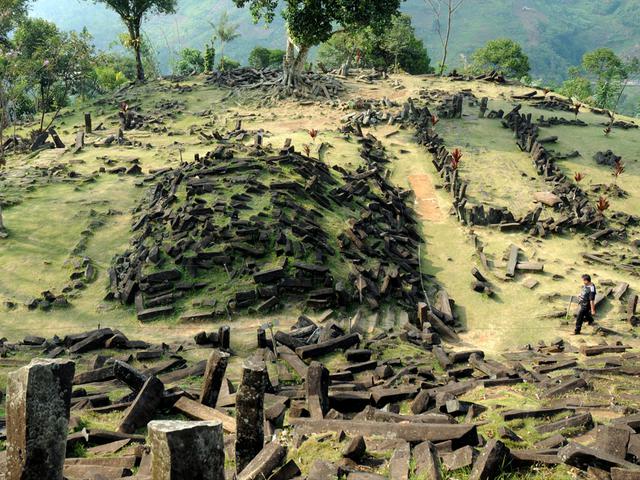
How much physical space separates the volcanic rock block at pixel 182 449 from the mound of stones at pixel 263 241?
447 inches

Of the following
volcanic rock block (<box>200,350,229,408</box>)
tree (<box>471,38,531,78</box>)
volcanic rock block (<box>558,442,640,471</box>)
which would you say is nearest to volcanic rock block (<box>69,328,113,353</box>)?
volcanic rock block (<box>200,350,229,408</box>)

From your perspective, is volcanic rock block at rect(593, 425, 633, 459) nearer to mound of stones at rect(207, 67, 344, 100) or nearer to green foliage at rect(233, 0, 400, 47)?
green foliage at rect(233, 0, 400, 47)

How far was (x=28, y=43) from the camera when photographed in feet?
148

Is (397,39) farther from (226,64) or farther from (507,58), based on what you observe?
(507,58)

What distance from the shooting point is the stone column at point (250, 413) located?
19.6 feet

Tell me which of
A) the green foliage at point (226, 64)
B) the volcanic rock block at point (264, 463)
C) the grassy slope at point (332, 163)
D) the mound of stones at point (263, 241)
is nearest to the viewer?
the volcanic rock block at point (264, 463)

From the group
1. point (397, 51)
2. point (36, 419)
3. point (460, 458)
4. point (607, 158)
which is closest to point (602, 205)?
point (607, 158)

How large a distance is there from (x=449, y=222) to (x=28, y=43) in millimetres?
37918

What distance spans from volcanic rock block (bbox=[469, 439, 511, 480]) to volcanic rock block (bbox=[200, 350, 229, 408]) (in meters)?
3.98

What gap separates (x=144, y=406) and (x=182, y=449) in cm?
495

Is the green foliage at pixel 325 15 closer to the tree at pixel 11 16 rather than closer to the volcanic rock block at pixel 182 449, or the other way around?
the tree at pixel 11 16

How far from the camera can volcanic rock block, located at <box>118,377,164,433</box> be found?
26.6ft

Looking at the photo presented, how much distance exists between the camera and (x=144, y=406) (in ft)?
27.3

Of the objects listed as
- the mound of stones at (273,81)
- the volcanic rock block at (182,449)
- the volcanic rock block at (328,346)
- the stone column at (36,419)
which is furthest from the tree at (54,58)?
the volcanic rock block at (182,449)
